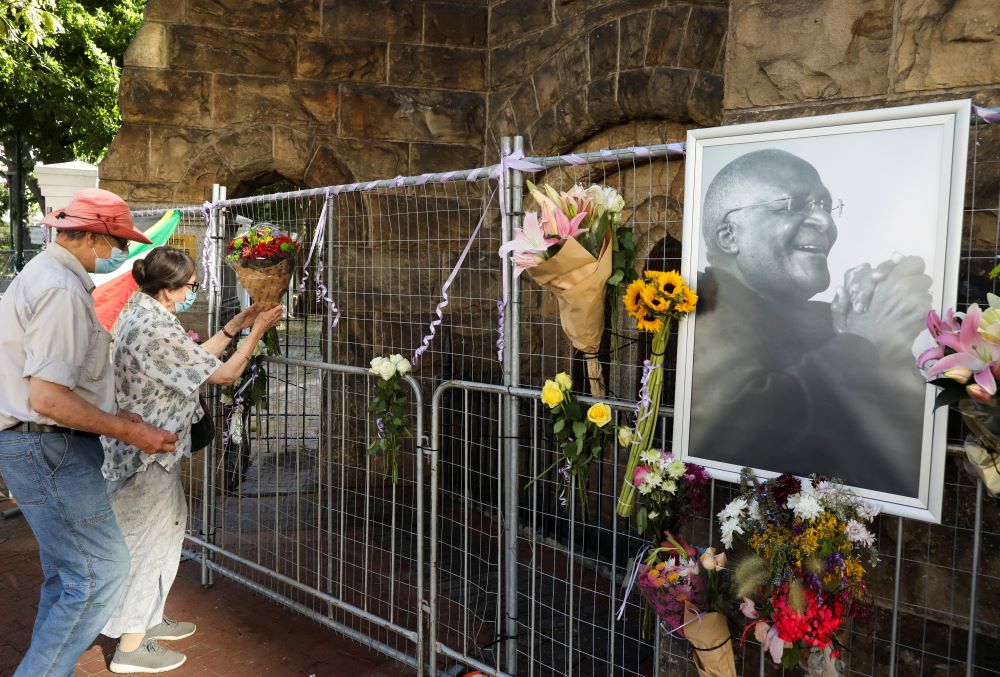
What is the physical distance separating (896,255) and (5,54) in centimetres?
1673

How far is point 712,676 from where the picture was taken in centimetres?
288

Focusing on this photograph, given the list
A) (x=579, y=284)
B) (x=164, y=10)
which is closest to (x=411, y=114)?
(x=164, y=10)

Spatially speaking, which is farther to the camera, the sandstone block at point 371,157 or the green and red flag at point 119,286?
the sandstone block at point 371,157

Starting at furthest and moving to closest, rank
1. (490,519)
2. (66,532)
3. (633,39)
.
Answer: (490,519)
(633,39)
(66,532)

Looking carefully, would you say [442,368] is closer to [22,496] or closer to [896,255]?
[22,496]

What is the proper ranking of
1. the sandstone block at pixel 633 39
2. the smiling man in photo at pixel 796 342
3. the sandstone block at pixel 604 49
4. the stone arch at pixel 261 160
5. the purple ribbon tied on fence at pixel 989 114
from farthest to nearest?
the stone arch at pixel 261 160, the sandstone block at pixel 604 49, the sandstone block at pixel 633 39, the smiling man in photo at pixel 796 342, the purple ribbon tied on fence at pixel 989 114

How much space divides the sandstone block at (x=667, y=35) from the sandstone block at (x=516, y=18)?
125 cm

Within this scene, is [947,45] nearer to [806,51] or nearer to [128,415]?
[806,51]

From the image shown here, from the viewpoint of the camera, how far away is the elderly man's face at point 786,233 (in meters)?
2.59

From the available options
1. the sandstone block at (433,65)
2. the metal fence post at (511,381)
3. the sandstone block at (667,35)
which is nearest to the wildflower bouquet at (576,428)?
the metal fence post at (511,381)

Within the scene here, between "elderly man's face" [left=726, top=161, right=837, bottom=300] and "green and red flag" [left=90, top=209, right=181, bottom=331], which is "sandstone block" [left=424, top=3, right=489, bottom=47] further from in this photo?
"elderly man's face" [left=726, top=161, right=837, bottom=300]

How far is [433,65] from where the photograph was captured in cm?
711

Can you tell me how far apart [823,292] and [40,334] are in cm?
286

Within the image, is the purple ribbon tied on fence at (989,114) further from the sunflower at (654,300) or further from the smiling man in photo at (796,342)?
the sunflower at (654,300)
